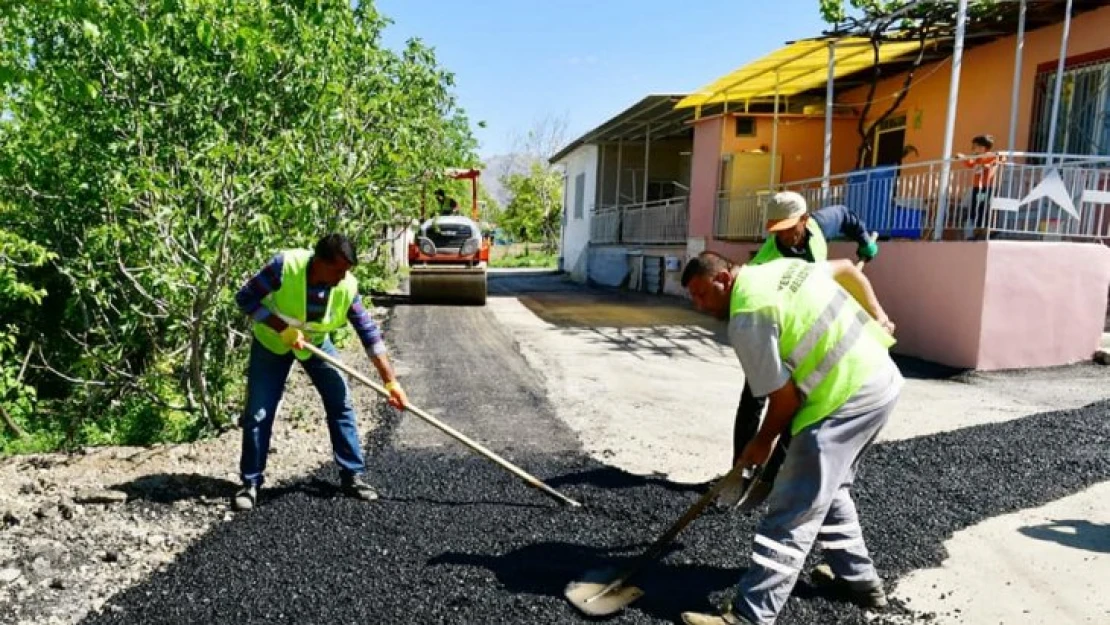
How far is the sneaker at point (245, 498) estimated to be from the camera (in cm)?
417

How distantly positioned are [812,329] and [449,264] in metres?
11.8

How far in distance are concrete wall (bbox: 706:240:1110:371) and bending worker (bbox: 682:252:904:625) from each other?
18.7 feet

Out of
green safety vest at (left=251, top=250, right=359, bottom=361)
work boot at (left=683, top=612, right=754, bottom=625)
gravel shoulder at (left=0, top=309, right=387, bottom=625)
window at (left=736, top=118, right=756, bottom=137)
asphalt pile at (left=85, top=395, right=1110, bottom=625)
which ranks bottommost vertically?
gravel shoulder at (left=0, top=309, right=387, bottom=625)

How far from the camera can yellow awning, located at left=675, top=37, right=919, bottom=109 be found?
37.2 ft

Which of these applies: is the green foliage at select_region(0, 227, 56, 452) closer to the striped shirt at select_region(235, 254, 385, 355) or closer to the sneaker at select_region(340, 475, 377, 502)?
the striped shirt at select_region(235, 254, 385, 355)

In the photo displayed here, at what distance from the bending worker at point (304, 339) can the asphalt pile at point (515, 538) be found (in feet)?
0.86

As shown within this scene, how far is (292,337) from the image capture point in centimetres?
397

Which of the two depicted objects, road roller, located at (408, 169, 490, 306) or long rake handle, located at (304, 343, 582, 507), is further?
road roller, located at (408, 169, 490, 306)

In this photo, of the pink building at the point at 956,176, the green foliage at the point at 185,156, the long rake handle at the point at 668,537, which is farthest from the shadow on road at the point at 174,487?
the pink building at the point at 956,176

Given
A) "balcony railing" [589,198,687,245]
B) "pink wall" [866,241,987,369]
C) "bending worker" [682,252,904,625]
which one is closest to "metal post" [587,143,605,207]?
"balcony railing" [589,198,687,245]

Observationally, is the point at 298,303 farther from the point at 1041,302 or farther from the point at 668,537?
the point at 1041,302

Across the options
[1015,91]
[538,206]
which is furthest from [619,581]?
[538,206]

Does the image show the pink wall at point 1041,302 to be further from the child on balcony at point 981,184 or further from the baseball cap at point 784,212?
the baseball cap at point 784,212

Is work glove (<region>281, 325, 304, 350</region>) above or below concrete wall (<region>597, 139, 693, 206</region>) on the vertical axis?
below
